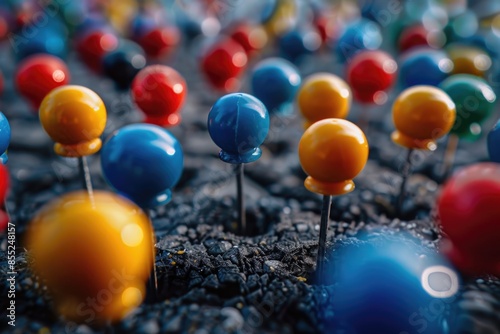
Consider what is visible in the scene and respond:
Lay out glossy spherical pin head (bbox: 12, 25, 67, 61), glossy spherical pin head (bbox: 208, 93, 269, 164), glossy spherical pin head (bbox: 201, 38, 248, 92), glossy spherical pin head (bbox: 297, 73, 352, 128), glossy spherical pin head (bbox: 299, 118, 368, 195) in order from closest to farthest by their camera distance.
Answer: glossy spherical pin head (bbox: 299, 118, 368, 195), glossy spherical pin head (bbox: 208, 93, 269, 164), glossy spherical pin head (bbox: 297, 73, 352, 128), glossy spherical pin head (bbox: 201, 38, 248, 92), glossy spherical pin head (bbox: 12, 25, 67, 61)

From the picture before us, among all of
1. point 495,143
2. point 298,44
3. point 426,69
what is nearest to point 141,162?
point 495,143

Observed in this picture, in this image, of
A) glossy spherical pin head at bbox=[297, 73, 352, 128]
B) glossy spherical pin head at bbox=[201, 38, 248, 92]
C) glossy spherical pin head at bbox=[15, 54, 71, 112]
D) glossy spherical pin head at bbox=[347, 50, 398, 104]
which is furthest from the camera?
glossy spherical pin head at bbox=[201, 38, 248, 92]

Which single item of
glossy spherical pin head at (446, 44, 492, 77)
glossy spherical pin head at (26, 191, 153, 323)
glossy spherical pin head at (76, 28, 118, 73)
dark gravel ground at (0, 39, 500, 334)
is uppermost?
glossy spherical pin head at (76, 28, 118, 73)

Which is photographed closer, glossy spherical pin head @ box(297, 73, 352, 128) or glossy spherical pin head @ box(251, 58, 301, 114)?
glossy spherical pin head @ box(297, 73, 352, 128)

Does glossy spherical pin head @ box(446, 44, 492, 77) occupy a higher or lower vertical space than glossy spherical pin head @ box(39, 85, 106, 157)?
higher

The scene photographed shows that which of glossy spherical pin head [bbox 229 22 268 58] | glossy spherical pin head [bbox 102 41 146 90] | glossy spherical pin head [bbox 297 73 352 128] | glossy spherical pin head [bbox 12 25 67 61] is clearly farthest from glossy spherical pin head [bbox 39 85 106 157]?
glossy spherical pin head [bbox 229 22 268 58]

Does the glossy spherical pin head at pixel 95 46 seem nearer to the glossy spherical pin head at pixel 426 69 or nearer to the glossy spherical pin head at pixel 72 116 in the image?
the glossy spherical pin head at pixel 72 116

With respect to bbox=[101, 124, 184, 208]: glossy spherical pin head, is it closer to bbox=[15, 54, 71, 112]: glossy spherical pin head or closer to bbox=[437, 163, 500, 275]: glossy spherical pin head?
bbox=[437, 163, 500, 275]: glossy spherical pin head

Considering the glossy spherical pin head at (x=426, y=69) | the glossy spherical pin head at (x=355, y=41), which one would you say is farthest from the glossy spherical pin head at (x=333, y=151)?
the glossy spherical pin head at (x=355, y=41)

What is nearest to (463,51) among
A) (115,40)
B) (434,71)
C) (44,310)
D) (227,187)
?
(434,71)

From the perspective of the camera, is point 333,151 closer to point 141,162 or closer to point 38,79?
point 141,162
